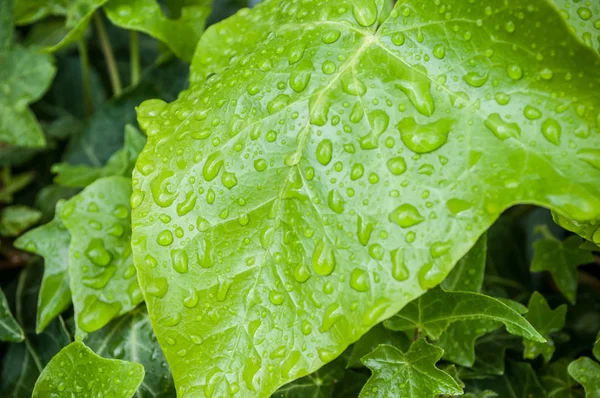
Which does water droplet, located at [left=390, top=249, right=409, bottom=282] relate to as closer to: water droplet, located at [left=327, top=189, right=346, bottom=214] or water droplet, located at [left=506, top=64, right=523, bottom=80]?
water droplet, located at [left=327, top=189, right=346, bottom=214]

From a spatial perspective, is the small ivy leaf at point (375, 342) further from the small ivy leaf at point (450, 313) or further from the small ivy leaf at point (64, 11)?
the small ivy leaf at point (64, 11)

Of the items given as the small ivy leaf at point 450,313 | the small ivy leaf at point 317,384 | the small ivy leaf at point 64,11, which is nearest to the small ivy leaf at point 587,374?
the small ivy leaf at point 450,313

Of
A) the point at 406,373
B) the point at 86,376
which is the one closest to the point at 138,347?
the point at 86,376

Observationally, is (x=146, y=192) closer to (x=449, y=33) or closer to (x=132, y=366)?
(x=132, y=366)

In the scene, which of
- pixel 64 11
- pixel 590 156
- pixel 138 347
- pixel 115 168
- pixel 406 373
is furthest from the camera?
pixel 64 11

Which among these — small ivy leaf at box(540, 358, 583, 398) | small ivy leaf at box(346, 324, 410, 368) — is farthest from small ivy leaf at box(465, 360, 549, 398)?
small ivy leaf at box(346, 324, 410, 368)

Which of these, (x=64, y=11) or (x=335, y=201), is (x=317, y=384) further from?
(x=64, y=11)
